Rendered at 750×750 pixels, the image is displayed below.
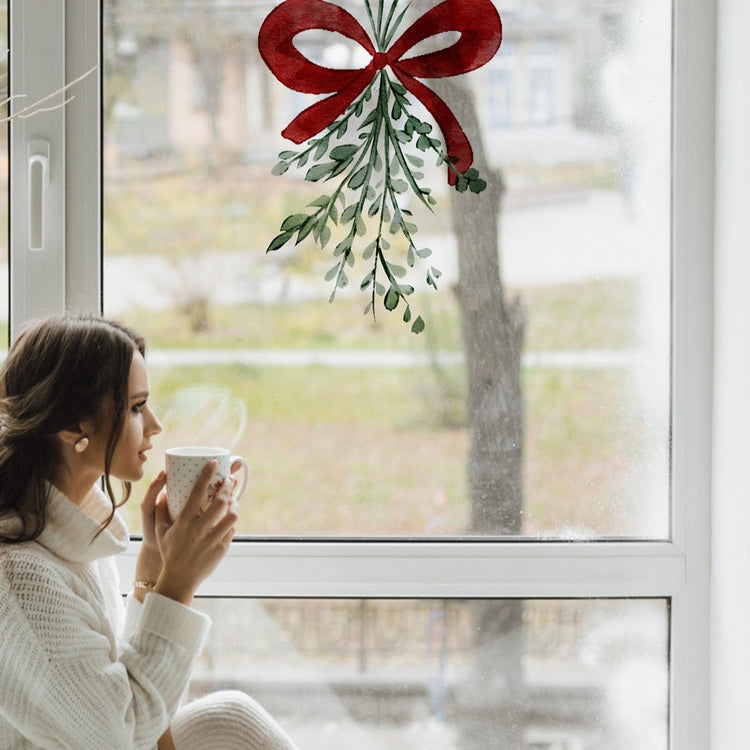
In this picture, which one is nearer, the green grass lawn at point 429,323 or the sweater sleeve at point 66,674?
the sweater sleeve at point 66,674

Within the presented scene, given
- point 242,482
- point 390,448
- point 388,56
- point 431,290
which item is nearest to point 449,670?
point 390,448

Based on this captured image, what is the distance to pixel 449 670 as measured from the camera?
1.67 m

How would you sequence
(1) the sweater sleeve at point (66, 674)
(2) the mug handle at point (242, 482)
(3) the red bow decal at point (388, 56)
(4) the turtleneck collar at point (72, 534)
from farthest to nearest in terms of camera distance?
(3) the red bow decal at point (388, 56), (2) the mug handle at point (242, 482), (4) the turtleneck collar at point (72, 534), (1) the sweater sleeve at point (66, 674)

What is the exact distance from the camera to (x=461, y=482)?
5.40 ft

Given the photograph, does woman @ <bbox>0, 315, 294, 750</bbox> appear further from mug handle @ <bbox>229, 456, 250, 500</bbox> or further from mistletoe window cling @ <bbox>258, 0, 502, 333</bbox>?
mistletoe window cling @ <bbox>258, 0, 502, 333</bbox>

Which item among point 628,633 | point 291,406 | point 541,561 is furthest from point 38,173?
point 628,633

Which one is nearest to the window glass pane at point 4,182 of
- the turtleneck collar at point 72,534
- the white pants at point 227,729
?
the turtleneck collar at point 72,534

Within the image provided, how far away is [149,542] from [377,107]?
0.76 metres

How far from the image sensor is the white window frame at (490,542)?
5.23 ft

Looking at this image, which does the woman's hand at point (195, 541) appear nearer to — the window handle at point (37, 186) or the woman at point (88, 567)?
the woman at point (88, 567)

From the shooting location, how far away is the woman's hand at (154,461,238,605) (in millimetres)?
1262

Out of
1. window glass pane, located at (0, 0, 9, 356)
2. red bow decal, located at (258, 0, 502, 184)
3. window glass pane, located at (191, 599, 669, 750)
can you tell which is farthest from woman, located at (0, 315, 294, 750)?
red bow decal, located at (258, 0, 502, 184)

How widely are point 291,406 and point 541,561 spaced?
48 cm

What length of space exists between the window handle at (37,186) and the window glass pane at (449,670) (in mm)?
660
